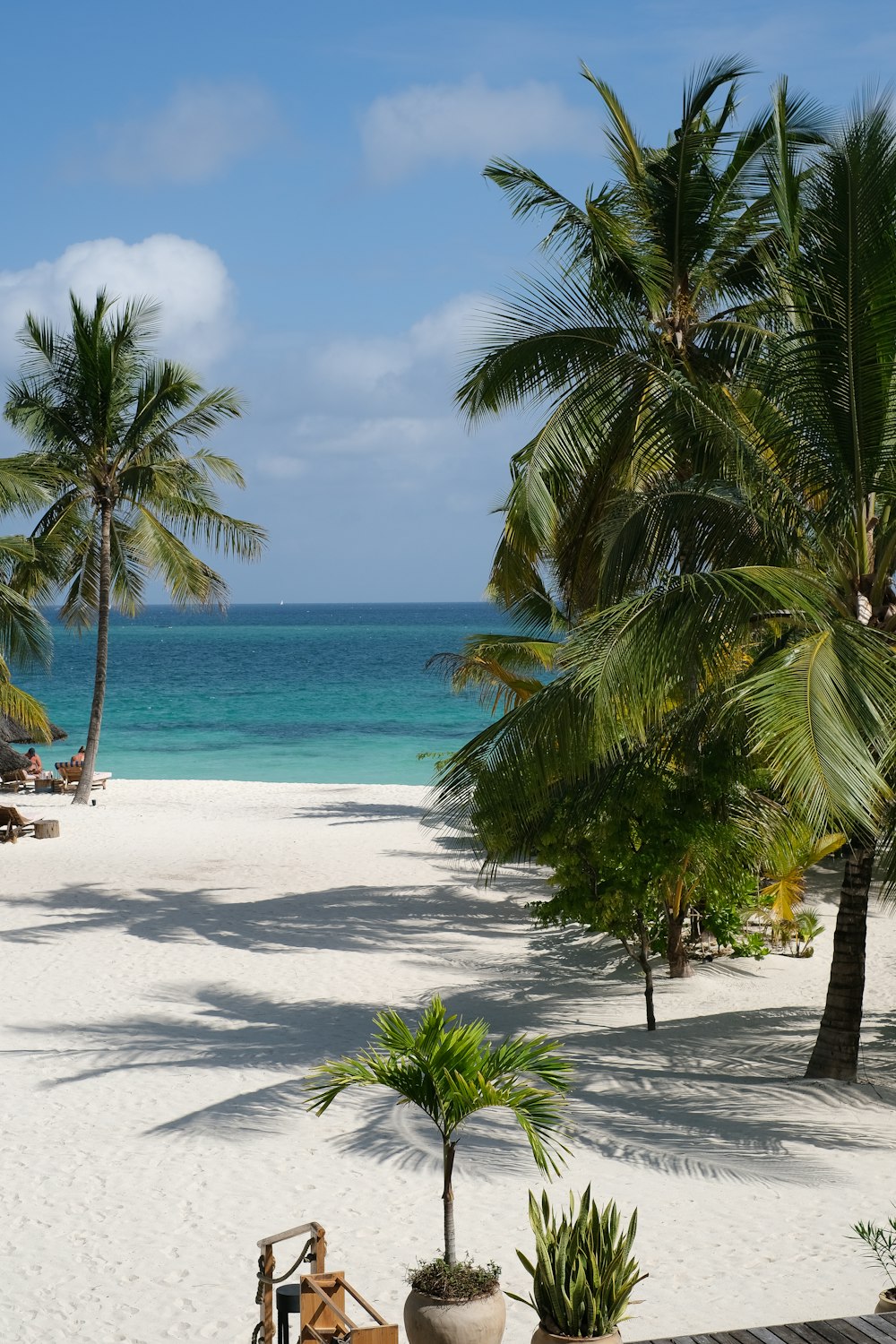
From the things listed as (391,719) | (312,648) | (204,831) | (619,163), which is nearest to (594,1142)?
(619,163)

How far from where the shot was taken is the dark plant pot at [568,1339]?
172 inches

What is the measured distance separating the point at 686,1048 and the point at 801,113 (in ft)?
24.5

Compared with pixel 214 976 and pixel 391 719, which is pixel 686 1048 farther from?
pixel 391 719

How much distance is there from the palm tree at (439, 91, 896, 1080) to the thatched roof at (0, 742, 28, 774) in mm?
20400

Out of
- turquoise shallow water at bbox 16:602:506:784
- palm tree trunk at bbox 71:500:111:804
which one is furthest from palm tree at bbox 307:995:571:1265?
palm tree trunk at bbox 71:500:111:804

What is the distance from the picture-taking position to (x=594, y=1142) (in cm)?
761

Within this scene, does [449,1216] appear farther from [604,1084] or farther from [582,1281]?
[604,1084]

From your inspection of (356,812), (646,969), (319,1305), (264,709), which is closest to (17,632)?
(356,812)

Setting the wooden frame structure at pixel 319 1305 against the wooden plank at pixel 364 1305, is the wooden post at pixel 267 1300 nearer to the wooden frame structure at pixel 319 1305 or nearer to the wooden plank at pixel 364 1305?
the wooden frame structure at pixel 319 1305

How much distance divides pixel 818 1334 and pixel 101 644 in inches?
776

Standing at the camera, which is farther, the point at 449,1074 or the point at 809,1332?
the point at 449,1074

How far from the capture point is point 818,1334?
14.7 ft

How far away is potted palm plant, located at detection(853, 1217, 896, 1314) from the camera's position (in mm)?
4711

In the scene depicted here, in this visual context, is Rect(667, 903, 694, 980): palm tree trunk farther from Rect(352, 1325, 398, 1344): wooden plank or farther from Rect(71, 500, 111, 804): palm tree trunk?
Rect(71, 500, 111, 804): palm tree trunk
